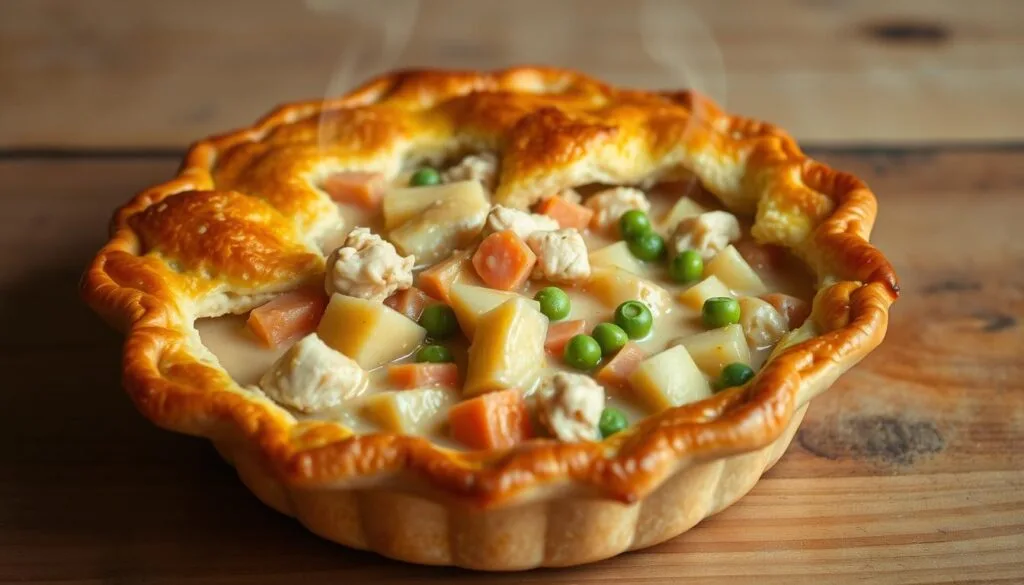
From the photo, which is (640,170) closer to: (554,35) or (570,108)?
(570,108)

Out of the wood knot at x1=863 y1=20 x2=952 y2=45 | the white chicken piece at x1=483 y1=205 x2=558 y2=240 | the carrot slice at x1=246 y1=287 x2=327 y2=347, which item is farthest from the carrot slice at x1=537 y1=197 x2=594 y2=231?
the wood knot at x1=863 y1=20 x2=952 y2=45

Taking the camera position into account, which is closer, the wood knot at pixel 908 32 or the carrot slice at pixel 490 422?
the carrot slice at pixel 490 422

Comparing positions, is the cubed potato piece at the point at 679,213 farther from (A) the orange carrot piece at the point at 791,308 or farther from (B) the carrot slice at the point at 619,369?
(B) the carrot slice at the point at 619,369

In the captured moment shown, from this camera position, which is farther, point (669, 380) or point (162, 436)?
point (162, 436)

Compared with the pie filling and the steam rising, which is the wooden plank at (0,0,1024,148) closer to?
the steam rising

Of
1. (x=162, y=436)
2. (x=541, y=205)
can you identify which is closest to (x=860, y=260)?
(x=541, y=205)

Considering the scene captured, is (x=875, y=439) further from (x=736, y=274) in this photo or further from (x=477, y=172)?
(x=477, y=172)

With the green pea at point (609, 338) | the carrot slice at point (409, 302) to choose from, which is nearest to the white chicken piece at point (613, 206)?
the green pea at point (609, 338)
